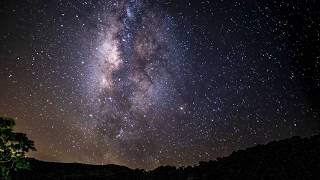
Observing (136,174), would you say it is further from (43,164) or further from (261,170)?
(43,164)

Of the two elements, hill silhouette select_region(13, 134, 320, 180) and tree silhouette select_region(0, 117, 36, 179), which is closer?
tree silhouette select_region(0, 117, 36, 179)

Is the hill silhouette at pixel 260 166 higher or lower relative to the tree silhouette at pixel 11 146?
higher

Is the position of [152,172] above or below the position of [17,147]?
above

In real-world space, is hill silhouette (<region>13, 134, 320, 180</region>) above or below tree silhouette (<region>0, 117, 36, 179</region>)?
above

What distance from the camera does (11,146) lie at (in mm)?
14070

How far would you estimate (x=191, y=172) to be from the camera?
46.1m

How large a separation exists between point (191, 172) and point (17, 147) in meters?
34.6

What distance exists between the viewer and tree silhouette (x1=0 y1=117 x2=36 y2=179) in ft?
45.4

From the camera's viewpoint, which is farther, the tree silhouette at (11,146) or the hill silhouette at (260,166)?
the hill silhouette at (260,166)

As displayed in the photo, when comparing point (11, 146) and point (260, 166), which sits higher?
point (260, 166)

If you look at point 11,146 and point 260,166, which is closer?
point 11,146

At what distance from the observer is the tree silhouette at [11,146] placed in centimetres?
1385

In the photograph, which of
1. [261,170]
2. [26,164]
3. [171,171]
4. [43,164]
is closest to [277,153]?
[261,170]

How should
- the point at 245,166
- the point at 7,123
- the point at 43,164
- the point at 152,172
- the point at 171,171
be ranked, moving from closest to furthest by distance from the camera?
the point at 7,123 → the point at 245,166 → the point at 171,171 → the point at 152,172 → the point at 43,164
